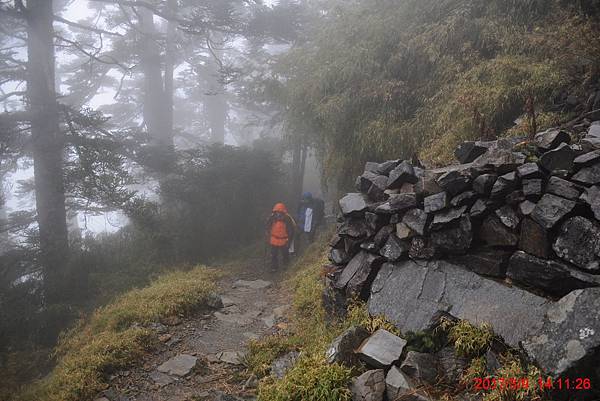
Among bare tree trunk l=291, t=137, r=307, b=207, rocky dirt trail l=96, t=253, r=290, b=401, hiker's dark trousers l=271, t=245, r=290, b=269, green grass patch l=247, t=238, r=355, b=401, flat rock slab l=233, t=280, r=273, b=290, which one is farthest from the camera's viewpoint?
bare tree trunk l=291, t=137, r=307, b=207

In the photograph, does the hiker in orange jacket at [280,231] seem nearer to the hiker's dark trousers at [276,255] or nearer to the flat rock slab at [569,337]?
the hiker's dark trousers at [276,255]

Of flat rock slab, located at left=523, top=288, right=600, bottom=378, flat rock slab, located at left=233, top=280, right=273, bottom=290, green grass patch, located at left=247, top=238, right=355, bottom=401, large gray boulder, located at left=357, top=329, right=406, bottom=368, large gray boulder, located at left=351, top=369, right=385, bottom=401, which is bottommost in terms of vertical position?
flat rock slab, located at left=233, top=280, right=273, bottom=290

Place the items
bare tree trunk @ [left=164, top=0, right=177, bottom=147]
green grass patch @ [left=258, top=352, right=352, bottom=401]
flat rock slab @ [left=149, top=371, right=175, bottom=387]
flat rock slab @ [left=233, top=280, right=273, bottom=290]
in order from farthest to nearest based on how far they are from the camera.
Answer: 1. bare tree trunk @ [left=164, top=0, right=177, bottom=147]
2. flat rock slab @ [left=233, top=280, right=273, bottom=290]
3. flat rock slab @ [left=149, top=371, right=175, bottom=387]
4. green grass patch @ [left=258, top=352, right=352, bottom=401]

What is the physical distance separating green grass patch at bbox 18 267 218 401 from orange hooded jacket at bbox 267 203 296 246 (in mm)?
2642

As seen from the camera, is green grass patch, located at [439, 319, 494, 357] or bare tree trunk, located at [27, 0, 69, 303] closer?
green grass patch, located at [439, 319, 494, 357]

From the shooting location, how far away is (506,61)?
25.2ft

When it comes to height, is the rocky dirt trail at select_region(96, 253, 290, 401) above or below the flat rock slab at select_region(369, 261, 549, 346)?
below

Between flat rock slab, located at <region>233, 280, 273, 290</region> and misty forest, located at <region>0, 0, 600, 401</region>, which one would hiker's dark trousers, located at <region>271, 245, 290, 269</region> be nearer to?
misty forest, located at <region>0, 0, 600, 401</region>

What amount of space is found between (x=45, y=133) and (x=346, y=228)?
1126 centimetres

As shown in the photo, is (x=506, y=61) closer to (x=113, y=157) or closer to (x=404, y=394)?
(x=404, y=394)

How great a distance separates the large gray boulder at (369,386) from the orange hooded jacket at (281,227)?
753 centimetres

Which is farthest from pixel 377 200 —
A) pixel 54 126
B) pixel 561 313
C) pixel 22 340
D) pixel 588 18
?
pixel 54 126

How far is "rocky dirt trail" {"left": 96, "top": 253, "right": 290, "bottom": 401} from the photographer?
5406 mm
